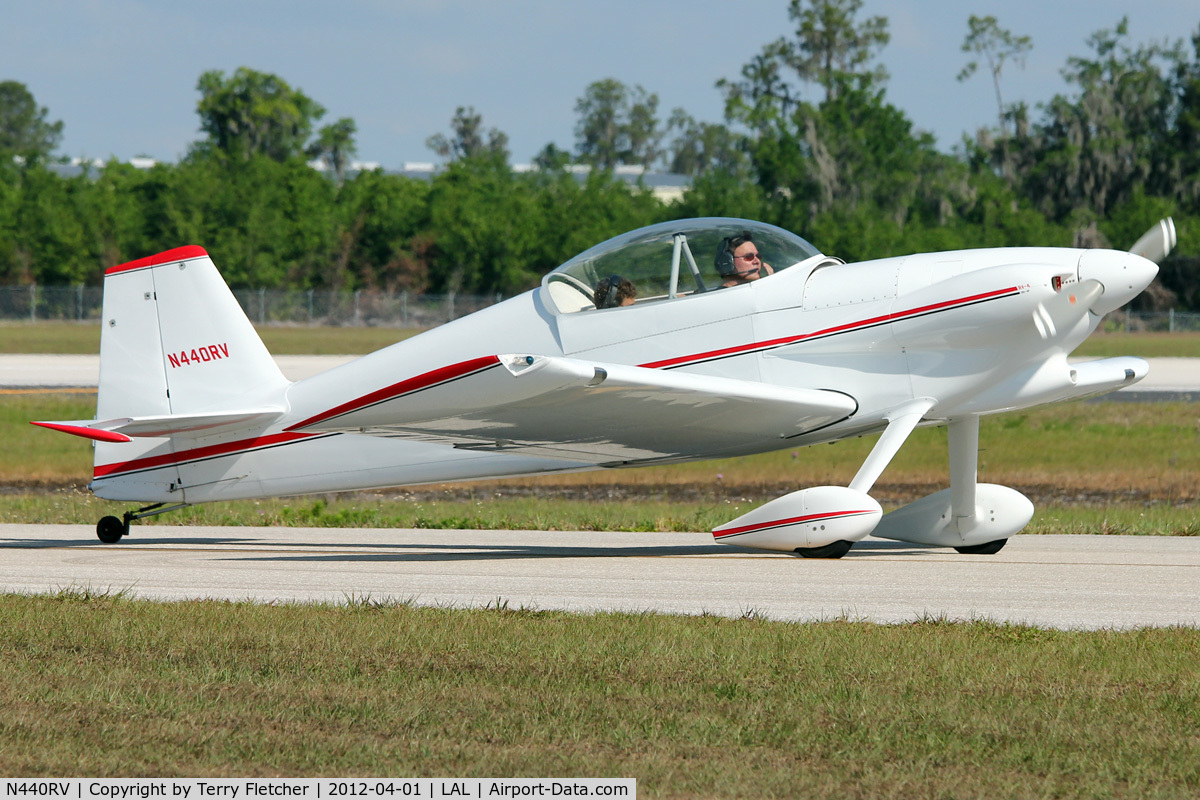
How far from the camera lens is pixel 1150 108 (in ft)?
248

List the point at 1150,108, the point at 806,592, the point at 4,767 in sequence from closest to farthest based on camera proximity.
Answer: the point at 4,767 < the point at 806,592 < the point at 1150,108

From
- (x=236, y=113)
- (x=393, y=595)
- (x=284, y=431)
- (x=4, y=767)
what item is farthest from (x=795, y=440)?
(x=236, y=113)

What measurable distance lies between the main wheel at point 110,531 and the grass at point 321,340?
107 feet

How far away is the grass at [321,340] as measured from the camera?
46469mm

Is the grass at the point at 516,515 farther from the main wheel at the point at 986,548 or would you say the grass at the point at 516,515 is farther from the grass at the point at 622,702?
the grass at the point at 622,702

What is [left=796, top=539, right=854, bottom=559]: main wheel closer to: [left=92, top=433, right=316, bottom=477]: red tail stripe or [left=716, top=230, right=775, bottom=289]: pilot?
[left=716, top=230, right=775, bottom=289]: pilot

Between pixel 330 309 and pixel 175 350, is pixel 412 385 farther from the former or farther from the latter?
pixel 330 309

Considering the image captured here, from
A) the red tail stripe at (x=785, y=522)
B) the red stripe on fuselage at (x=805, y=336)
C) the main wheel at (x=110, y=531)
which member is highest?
the red stripe on fuselage at (x=805, y=336)

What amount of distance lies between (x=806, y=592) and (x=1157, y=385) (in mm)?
26909

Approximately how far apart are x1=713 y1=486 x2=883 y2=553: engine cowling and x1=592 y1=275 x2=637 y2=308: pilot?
5.98 ft

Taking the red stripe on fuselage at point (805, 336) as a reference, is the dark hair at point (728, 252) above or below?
above

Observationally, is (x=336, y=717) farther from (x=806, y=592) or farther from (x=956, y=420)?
(x=956, y=420)

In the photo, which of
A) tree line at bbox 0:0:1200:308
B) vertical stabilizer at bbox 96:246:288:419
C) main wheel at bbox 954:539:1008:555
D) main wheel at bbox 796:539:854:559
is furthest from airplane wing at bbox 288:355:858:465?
tree line at bbox 0:0:1200:308
